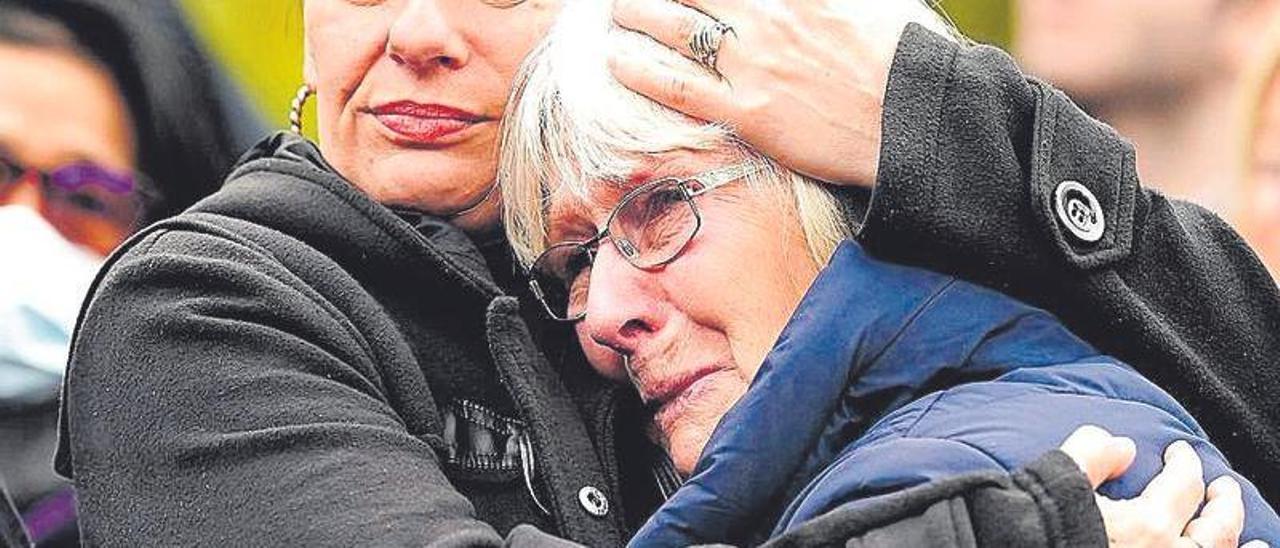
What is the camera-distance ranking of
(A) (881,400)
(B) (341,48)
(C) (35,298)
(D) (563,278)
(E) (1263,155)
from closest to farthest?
(A) (881,400)
(D) (563,278)
(B) (341,48)
(C) (35,298)
(E) (1263,155)

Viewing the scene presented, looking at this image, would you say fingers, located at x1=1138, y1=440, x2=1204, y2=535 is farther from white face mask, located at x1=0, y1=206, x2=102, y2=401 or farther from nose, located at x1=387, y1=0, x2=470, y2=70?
white face mask, located at x1=0, y1=206, x2=102, y2=401

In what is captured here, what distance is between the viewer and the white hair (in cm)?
245

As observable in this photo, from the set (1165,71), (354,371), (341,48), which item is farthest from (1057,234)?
(1165,71)

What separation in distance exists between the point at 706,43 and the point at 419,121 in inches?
17.5

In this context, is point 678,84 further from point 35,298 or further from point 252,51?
point 252,51

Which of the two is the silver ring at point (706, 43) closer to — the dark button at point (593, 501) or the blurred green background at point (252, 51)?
the dark button at point (593, 501)

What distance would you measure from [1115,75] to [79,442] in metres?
2.99

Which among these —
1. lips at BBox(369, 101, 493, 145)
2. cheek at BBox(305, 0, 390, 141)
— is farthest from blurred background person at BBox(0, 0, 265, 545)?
lips at BBox(369, 101, 493, 145)

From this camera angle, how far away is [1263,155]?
4648 mm

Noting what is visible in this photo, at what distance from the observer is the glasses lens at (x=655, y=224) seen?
2473 millimetres

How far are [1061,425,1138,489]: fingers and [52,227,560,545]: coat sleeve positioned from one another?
531mm

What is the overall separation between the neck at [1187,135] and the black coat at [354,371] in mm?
2431

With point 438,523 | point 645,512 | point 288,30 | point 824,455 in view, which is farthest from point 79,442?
Result: point 288,30

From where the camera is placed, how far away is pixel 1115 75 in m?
4.86
